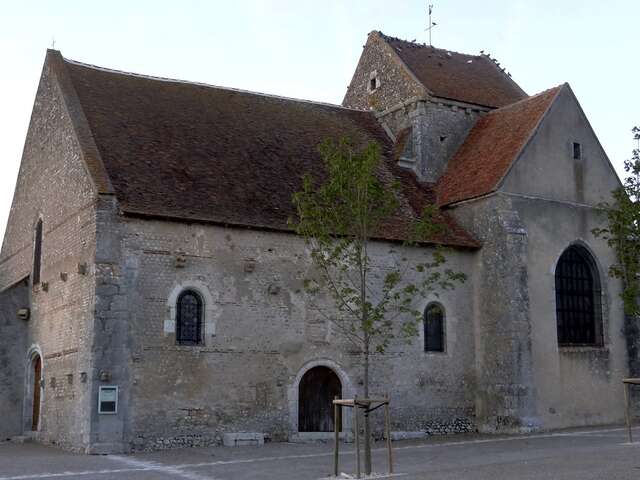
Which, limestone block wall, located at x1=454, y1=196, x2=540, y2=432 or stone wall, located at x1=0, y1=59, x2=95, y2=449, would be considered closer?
stone wall, located at x1=0, y1=59, x2=95, y2=449

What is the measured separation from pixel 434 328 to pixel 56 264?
1073 centimetres

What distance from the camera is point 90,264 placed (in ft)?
65.6

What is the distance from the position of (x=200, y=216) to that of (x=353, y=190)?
6553mm

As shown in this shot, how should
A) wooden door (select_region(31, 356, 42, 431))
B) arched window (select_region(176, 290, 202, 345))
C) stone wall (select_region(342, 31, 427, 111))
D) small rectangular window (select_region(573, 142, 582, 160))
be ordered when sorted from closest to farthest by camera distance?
arched window (select_region(176, 290, 202, 345))
wooden door (select_region(31, 356, 42, 431))
small rectangular window (select_region(573, 142, 582, 160))
stone wall (select_region(342, 31, 427, 111))

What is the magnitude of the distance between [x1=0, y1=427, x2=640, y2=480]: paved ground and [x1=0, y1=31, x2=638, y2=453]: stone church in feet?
4.49

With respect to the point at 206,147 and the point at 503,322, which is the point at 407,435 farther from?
the point at 206,147

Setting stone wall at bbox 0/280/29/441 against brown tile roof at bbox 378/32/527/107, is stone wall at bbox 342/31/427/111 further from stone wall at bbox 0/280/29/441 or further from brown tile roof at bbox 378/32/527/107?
stone wall at bbox 0/280/29/441

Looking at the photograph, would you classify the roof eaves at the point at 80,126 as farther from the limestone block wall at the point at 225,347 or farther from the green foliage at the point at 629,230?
the green foliage at the point at 629,230

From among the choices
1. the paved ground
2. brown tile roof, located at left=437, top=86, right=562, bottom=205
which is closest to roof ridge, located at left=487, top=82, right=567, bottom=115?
brown tile roof, located at left=437, top=86, right=562, bottom=205

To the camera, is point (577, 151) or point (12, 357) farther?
point (577, 151)

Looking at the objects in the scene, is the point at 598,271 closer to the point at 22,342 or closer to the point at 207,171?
the point at 207,171

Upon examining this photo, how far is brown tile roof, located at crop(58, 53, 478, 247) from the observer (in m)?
21.1

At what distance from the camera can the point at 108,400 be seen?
19.0m

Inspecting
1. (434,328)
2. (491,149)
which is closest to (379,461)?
(434,328)
